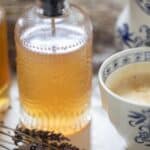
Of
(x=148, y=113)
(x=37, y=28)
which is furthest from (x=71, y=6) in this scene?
(x=148, y=113)

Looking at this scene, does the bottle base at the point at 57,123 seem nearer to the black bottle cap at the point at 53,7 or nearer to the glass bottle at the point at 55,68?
the glass bottle at the point at 55,68

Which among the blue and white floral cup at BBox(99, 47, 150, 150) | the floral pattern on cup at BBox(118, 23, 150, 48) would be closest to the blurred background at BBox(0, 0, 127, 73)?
the floral pattern on cup at BBox(118, 23, 150, 48)

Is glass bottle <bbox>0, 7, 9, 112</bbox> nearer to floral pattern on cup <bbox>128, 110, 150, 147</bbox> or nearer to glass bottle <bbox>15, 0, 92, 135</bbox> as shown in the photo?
glass bottle <bbox>15, 0, 92, 135</bbox>

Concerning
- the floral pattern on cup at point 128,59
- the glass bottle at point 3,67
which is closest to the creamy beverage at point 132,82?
the floral pattern on cup at point 128,59

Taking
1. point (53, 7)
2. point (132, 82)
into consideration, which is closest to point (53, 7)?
point (53, 7)

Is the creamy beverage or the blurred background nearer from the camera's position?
the creamy beverage

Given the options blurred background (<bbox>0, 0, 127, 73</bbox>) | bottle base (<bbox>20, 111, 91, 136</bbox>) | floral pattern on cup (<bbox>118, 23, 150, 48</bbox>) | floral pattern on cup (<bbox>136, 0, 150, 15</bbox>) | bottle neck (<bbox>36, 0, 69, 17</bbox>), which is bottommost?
bottle base (<bbox>20, 111, 91, 136</bbox>)

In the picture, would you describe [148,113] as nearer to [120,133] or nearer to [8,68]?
[120,133]
